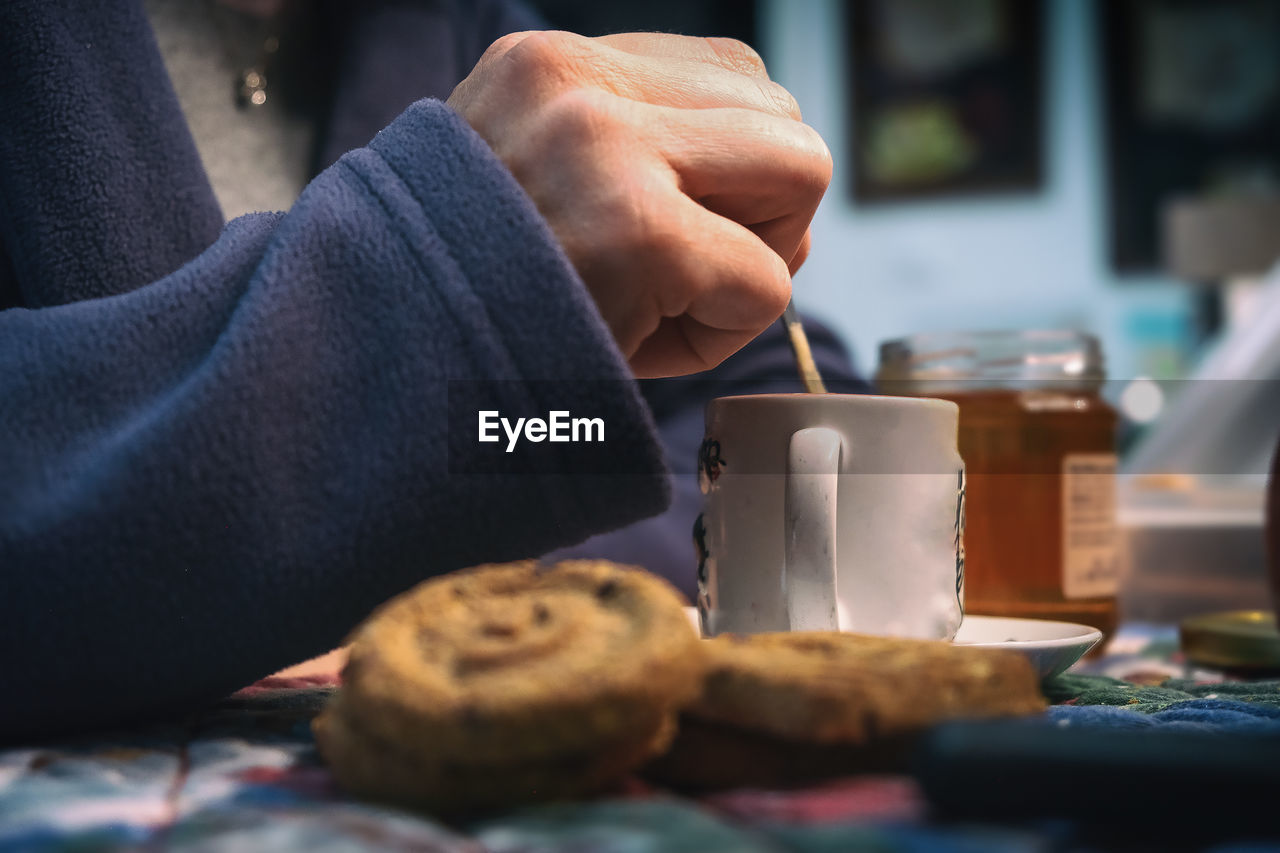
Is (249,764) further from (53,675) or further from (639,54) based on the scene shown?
(639,54)

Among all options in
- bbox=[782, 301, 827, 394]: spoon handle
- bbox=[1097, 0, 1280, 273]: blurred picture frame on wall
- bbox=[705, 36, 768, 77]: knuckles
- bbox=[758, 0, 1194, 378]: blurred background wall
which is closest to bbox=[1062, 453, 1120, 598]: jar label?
bbox=[782, 301, 827, 394]: spoon handle

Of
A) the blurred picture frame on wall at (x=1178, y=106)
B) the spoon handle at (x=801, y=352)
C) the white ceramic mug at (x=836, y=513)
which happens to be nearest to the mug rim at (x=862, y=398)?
the white ceramic mug at (x=836, y=513)

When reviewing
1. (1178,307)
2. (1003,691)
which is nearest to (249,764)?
(1003,691)

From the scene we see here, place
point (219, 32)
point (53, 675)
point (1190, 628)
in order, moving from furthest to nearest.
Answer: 1. point (219, 32)
2. point (1190, 628)
3. point (53, 675)

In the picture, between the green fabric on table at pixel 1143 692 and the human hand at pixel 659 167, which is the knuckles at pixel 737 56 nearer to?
the human hand at pixel 659 167

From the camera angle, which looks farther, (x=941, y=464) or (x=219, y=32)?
(x=219, y=32)

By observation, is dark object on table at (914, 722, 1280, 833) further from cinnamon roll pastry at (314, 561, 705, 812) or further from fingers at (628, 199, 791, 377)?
fingers at (628, 199, 791, 377)

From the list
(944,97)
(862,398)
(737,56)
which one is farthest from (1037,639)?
A: (944,97)

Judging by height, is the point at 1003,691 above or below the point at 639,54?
below
